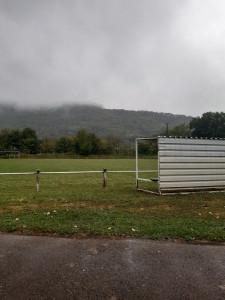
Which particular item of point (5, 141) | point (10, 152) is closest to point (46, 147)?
point (5, 141)

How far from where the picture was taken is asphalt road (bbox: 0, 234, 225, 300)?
2844 millimetres

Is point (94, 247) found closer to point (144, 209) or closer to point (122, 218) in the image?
point (122, 218)

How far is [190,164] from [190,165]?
0.14 ft

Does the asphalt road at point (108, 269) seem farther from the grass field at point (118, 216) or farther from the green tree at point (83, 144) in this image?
the green tree at point (83, 144)

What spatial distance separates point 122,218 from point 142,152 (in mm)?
55479

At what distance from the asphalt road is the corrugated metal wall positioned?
17.1 feet

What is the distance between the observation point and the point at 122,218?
5.87 m

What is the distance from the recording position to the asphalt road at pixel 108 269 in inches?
112

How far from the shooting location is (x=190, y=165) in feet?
31.8

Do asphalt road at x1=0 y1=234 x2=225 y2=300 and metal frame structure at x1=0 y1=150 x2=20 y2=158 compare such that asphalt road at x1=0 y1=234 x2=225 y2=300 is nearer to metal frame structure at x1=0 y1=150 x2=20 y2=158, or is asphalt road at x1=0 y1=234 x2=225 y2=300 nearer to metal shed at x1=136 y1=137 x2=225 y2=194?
metal shed at x1=136 y1=137 x2=225 y2=194

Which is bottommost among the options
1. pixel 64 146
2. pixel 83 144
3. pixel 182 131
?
pixel 64 146

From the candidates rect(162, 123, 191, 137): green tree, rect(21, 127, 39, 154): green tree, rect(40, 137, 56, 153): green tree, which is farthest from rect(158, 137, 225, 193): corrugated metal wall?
rect(40, 137, 56, 153): green tree

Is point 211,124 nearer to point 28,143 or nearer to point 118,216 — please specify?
point 28,143

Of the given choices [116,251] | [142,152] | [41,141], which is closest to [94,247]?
[116,251]
